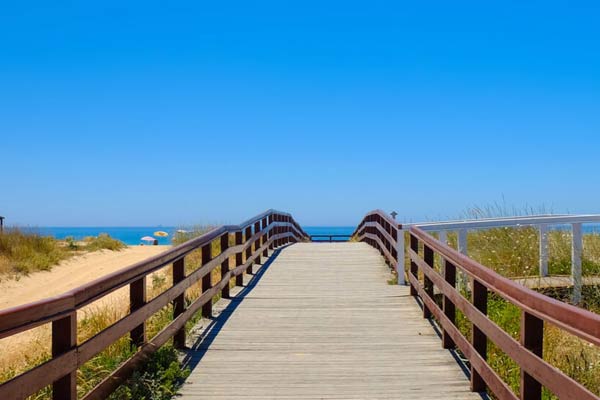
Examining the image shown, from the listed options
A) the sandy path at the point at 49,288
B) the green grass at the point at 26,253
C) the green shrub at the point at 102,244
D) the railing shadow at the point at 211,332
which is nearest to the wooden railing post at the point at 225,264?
the railing shadow at the point at 211,332

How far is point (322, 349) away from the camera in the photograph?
714cm

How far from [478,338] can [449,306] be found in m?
1.40

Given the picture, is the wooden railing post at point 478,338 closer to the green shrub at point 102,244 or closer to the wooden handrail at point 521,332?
the wooden handrail at point 521,332

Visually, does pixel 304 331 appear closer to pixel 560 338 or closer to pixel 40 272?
pixel 560 338

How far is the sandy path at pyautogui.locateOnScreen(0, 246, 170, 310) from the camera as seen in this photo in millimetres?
15906

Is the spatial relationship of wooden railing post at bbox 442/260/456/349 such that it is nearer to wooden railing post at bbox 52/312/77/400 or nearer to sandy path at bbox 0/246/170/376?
wooden railing post at bbox 52/312/77/400

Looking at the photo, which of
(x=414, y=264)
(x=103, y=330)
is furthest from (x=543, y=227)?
(x=103, y=330)

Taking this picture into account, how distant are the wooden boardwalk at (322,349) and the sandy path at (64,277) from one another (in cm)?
714

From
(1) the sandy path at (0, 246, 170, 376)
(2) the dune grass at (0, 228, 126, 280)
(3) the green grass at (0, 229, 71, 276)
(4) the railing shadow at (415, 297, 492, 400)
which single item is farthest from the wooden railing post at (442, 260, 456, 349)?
(3) the green grass at (0, 229, 71, 276)

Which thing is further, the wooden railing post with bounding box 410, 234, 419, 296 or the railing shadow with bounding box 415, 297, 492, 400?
the wooden railing post with bounding box 410, 234, 419, 296

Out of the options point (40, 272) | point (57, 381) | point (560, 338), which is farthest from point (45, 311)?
point (40, 272)

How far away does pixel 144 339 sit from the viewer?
5.80 meters

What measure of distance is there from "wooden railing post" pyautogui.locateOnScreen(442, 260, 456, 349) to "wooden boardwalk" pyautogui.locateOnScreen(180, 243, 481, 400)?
→ 14cm

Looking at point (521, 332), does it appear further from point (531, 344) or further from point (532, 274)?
point (532, 274)
